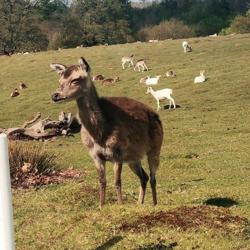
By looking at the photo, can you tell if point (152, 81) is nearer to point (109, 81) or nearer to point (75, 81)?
point (109, 81)

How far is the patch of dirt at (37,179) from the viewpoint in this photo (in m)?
14.8

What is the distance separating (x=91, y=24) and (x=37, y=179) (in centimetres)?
7344

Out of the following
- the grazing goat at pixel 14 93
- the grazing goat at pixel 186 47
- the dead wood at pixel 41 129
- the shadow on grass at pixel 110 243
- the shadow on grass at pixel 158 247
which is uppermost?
the shadow on grass at pixel 158 247

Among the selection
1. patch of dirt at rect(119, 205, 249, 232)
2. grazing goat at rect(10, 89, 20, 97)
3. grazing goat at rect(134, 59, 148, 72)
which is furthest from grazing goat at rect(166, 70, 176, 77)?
patch of dirt at rect(119, 205, 249, 232)

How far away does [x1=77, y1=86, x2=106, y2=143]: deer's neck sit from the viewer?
1041cm

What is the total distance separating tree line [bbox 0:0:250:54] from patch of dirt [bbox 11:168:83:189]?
5746cm

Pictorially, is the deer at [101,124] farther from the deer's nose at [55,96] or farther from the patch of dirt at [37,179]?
the patch of dirt at [37,179]

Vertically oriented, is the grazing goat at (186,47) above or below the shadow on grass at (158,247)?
below

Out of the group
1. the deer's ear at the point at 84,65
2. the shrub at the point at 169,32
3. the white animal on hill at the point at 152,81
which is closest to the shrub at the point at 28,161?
the deer's ear at the point at 84,65

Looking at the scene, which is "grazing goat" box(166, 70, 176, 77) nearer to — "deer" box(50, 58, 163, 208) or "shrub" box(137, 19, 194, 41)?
"deer" box(50, 58, 163, 208)

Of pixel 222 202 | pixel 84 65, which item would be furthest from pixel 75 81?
pixel 222 202

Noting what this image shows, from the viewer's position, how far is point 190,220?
346 inches

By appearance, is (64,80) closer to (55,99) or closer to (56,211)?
(55,99)

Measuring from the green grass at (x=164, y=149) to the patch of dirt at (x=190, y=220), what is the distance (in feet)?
0.51
